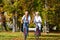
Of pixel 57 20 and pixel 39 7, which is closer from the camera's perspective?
pixel 39 7

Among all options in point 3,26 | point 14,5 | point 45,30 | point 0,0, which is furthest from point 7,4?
point 3,26

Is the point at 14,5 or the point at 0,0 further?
the point at 0,0

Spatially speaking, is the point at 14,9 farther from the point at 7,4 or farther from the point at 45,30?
the point at 45,30

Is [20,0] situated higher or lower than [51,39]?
higher

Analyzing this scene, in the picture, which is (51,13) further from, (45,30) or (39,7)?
(45,30)

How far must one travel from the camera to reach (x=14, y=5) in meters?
21.8

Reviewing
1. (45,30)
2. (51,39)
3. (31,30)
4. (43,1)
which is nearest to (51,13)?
(43,1)

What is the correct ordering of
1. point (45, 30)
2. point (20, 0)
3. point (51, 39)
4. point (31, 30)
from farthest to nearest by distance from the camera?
point (31, 30), point (45, 30), point (20, 0), point (51, 39)

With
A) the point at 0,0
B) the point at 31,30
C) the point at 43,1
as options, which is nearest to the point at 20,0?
the point at 43,1

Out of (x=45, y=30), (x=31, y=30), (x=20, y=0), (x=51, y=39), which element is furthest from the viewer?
(x=31, y=30)

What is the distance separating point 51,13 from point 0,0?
557 cm

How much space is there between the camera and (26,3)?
22.0 metres

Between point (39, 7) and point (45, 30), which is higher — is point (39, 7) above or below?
→ above

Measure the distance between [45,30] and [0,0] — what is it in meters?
5.23
